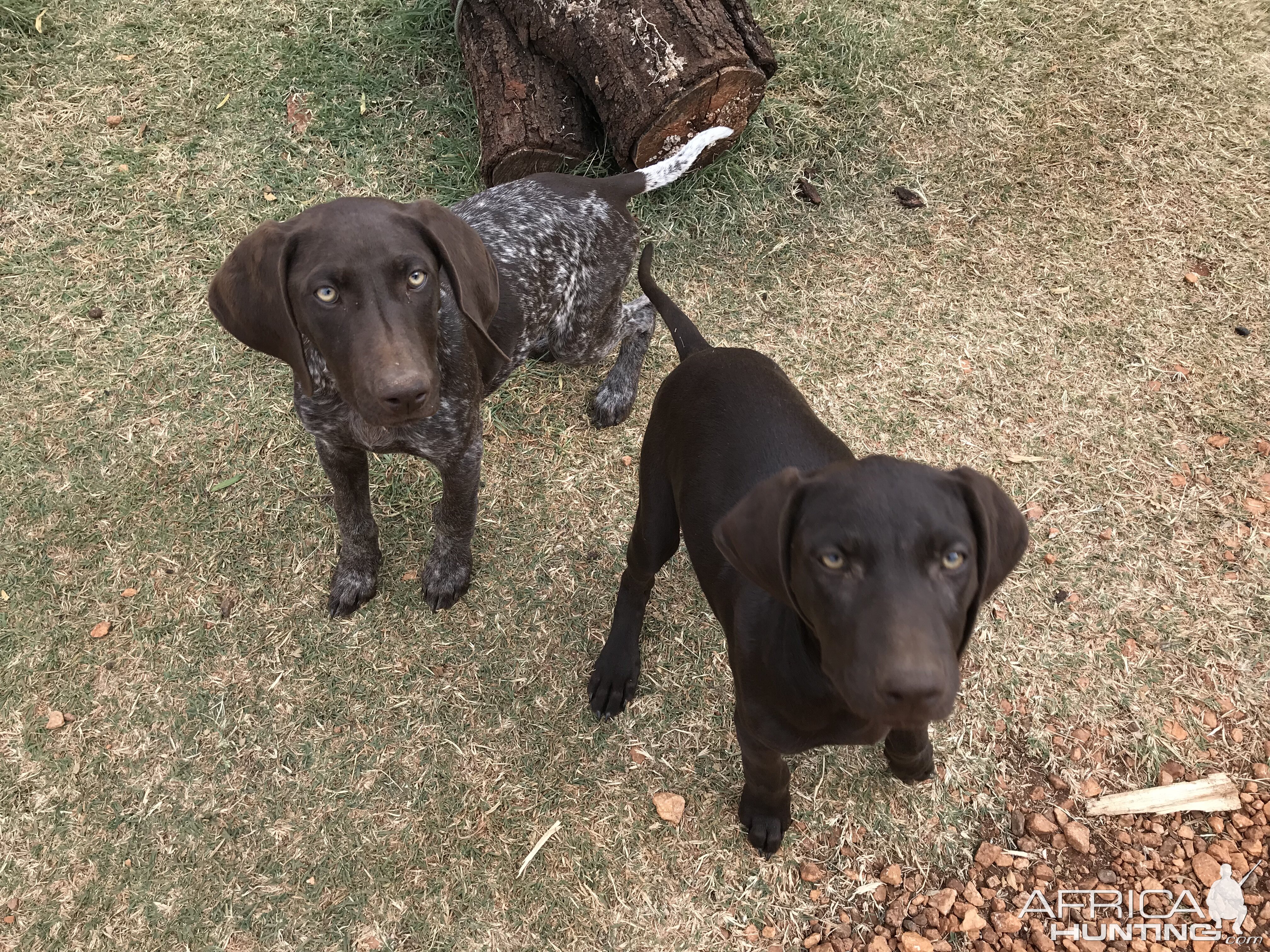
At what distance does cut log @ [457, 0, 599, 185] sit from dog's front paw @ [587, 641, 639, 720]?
2968 millimetres

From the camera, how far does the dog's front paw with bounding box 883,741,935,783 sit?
356 centimetres

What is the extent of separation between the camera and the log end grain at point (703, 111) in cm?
518

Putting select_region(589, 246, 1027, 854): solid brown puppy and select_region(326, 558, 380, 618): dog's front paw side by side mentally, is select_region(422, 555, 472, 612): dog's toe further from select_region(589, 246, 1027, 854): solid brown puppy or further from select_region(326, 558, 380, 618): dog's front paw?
select_region(589, 246, 1027, 854): solid brown puppy

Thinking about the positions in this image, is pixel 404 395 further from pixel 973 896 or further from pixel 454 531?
pixel 973 896

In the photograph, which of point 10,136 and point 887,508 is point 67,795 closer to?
point 887,508

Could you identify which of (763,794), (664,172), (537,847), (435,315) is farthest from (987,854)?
(664,172)

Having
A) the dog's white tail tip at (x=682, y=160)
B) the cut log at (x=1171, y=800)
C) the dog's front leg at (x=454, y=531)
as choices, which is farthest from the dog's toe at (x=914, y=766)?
the dog's white tail tip at (x=682, y=160)

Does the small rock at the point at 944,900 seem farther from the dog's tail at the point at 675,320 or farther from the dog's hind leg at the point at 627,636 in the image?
the dog's tail at the point at 675,320

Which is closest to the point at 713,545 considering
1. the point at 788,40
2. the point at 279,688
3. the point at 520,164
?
the point at 279,688

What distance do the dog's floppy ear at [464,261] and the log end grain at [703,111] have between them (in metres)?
2.24

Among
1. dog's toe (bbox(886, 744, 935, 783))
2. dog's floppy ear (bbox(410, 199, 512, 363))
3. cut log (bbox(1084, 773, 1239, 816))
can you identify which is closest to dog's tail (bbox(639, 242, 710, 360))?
dog's floppy ear (bbox(410, 199, 512, 363))

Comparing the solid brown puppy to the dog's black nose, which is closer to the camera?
the solid brown puppy

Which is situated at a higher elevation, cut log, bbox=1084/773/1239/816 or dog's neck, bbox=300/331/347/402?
dog's neck, bbox=300/331/347/402

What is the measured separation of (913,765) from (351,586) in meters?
2.76
